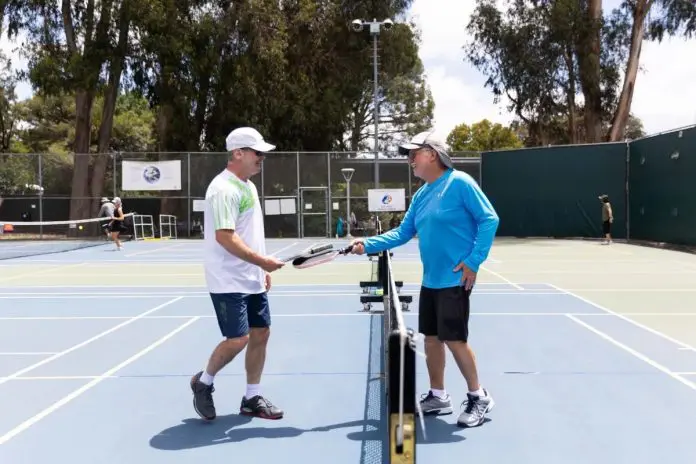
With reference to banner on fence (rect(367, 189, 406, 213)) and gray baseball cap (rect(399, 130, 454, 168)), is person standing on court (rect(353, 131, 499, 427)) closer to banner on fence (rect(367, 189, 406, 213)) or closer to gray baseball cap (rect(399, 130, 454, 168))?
gray baseball cap (rect(399, 130, 454, 168))

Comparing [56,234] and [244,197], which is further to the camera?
[56,234]

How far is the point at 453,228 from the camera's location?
424 centimetres

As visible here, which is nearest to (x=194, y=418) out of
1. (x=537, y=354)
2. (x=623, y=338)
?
(x=537, y=354)

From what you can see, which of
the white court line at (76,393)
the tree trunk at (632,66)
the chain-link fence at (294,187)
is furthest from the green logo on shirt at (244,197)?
the tree trunk at (632,66)

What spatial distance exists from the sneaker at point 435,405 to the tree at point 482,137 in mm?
70602

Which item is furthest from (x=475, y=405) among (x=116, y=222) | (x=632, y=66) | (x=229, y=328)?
(x=632, y=66)

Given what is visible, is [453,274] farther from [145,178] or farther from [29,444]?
[145,178]

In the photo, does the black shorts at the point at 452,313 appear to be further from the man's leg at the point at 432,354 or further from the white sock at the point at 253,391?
the white sock at the point at 253,391

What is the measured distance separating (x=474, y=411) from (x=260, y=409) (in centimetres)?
131

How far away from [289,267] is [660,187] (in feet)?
42.0

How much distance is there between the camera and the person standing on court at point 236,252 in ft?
13.6

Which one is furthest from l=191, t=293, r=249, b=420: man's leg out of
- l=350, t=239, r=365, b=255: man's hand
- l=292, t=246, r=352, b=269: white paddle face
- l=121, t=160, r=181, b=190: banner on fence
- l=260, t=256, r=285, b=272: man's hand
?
l=121, t=160, r=181, b=190: banner on fence

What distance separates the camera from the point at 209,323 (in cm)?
816

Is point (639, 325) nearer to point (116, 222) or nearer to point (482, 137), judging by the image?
point (116, 222)
